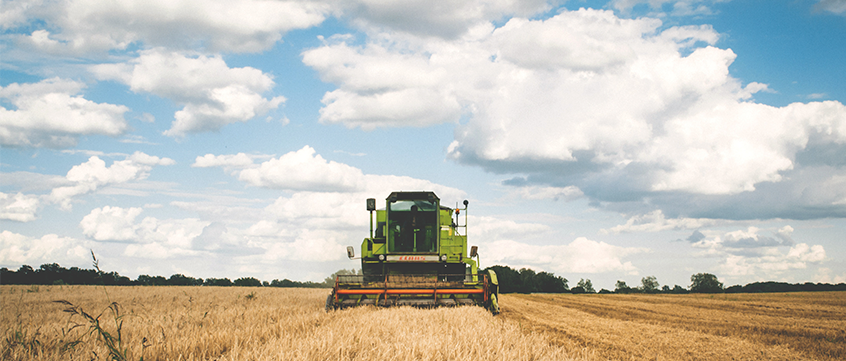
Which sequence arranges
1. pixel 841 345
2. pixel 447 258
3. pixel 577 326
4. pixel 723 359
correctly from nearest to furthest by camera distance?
pixel 723 359 → pixel 841 345 → pixel 577 326 → pixel 447 258

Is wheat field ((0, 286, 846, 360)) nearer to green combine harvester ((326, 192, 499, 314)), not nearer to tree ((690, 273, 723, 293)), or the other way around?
green combine harvester ((326, 192, 499, 314))

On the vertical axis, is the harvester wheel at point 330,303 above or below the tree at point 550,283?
above

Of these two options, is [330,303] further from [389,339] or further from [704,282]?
[704,282]

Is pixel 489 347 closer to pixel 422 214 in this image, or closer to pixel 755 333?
pixel 755 333

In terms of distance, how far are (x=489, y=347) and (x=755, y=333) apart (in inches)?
318

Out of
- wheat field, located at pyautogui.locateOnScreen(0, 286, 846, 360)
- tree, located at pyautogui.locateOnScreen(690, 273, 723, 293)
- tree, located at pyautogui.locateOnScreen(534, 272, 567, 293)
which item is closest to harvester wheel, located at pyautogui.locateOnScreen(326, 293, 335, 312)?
wheat field, located at pyautogui.locateOnScreen(0, 286, 846, 360)

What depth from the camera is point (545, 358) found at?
16.7 feet

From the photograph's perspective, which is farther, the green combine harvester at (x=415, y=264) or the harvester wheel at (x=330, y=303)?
the green combine harvester at (x=415, y=264)

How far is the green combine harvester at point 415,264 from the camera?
11484mm

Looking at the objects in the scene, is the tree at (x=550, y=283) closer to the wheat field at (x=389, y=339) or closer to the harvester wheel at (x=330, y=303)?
the wheat field at (x=389, y=339)

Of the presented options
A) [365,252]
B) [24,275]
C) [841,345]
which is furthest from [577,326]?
[24,275]

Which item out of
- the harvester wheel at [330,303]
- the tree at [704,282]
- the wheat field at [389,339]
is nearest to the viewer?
the wheat field at [389,339]

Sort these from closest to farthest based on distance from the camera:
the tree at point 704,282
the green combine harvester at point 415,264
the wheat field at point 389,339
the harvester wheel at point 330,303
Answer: the wheat field at point 389,339, the harvester wheel at point 330,303, the green combine harvester at point 415,264, the tree at point 704,282

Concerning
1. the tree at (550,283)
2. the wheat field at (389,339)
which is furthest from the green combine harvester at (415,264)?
the tree at (550,283)
